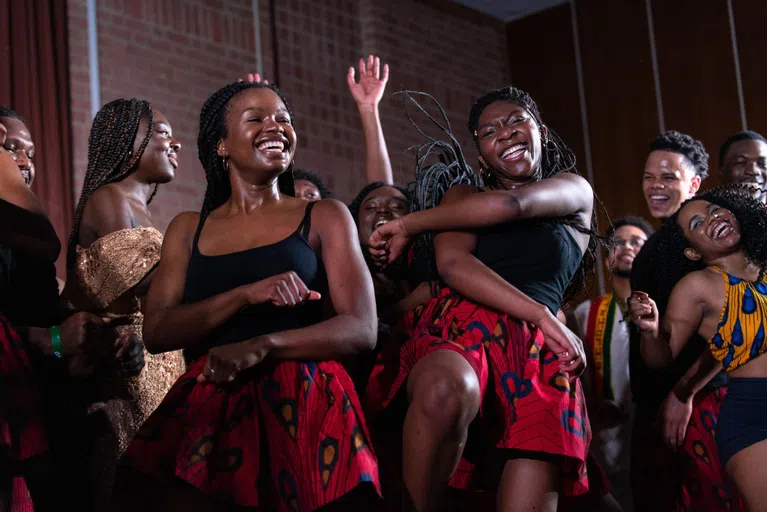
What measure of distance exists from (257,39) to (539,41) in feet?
10.8

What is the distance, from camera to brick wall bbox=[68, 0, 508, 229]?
626 cm

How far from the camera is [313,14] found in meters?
7.66

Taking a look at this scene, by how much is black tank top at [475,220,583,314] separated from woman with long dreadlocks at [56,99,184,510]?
109cm

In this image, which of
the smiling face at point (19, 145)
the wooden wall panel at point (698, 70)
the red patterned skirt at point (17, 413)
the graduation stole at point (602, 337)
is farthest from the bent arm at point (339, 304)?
the wooden wall panel at point (698, 70)

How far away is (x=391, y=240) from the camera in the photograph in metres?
2.90

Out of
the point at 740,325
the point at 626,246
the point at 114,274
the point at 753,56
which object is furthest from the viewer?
the point at 753,56

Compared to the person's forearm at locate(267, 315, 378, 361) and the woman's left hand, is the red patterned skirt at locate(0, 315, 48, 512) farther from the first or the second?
the person's forearm at locate(267, 315, 378, 361)

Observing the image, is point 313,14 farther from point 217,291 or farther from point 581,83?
point 217,291

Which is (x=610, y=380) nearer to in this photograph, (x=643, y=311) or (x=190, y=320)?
(x=643, y=311)

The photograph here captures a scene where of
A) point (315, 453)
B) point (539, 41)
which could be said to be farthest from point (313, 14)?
point (315, 453)

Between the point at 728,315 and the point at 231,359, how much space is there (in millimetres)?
1913

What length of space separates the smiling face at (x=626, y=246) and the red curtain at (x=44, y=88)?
3037mm

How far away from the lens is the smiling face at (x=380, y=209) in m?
4.01

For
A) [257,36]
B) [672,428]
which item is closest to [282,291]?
[672,428]
